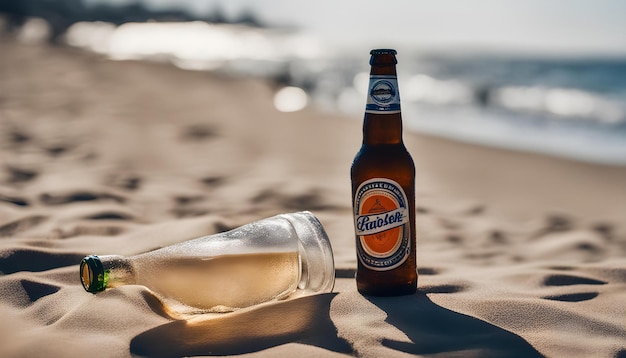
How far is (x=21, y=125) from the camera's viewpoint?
17.6 feet

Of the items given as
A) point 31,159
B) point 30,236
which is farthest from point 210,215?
point 31,159

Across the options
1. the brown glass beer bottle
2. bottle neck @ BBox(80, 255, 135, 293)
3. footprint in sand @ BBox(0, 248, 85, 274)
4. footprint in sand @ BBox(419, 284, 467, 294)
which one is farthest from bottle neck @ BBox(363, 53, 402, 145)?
footprint in sand @ BBox(0, 248, 85, 274)

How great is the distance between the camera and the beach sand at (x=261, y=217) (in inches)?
72.2

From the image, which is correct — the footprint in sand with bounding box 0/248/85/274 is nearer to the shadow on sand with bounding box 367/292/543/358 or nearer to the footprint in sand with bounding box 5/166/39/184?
the shadow on sand with bounding box 367/292/543/358

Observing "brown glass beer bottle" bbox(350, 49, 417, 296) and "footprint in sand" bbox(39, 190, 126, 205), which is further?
"footprint in sand" bbox(39, 190, 126, 205)

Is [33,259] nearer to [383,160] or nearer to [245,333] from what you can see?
[245,333]

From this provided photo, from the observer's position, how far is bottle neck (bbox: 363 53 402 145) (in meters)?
2.14

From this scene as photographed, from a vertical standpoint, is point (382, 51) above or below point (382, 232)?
above

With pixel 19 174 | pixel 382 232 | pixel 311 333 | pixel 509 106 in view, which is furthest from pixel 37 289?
pixel 509 106

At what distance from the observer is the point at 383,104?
2.15 meters

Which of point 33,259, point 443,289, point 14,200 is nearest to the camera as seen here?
point 443,289

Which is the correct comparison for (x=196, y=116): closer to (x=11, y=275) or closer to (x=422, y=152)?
(x=422, y=152)

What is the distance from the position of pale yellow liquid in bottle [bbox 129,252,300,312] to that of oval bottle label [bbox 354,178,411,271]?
284 mm

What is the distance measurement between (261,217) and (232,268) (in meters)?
1.48
